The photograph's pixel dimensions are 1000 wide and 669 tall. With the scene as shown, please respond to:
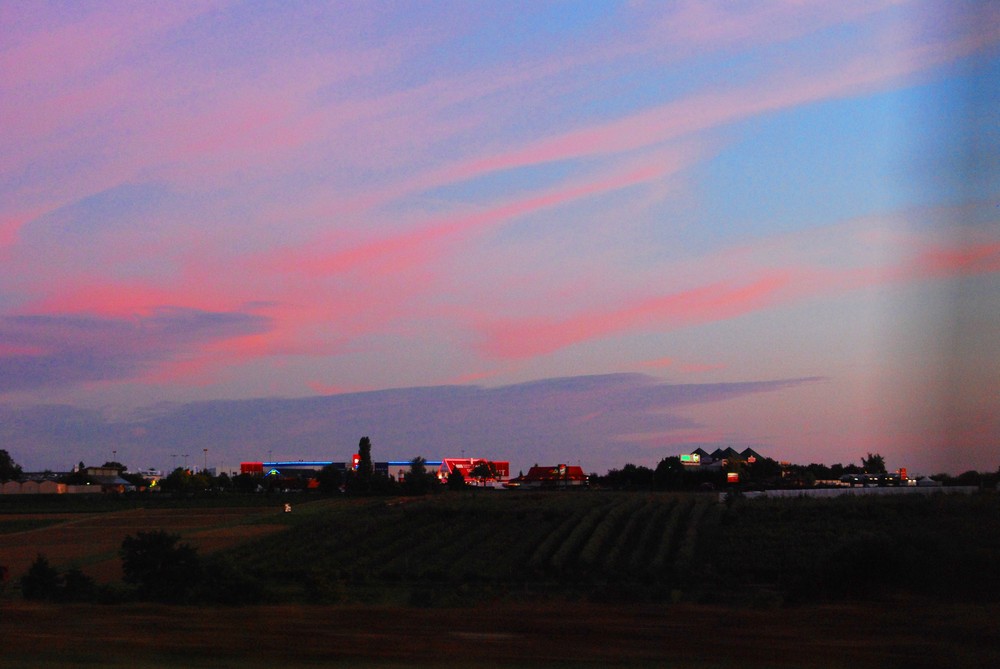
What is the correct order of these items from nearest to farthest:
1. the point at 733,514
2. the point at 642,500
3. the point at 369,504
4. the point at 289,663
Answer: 1. the point at 289,663
2. the point at 733,514
3. the point at 642,500
4. the point at 369,504

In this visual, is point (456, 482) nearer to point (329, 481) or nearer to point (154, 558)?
point (329, 481)

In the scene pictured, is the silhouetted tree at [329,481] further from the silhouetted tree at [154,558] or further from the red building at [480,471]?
the silhouetted tree at [154,558]

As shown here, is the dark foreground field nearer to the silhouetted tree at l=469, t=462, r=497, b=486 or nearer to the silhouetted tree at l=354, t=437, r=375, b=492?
the silhouetted tree at l=354, t=437, r=375, b=492

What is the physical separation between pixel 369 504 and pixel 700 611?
82.9 meters

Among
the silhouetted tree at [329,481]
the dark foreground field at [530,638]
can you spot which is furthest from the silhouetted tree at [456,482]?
the dark foreground field at [530,638]

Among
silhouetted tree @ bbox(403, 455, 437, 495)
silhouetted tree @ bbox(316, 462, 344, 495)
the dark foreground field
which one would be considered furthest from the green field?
silhouetted tree @ bbox(316, 462, 344, 495)

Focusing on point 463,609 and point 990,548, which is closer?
point 990,548

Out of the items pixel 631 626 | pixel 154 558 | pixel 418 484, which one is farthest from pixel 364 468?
pixel 631 626

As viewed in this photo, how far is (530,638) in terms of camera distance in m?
6.35

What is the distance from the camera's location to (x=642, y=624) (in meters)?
6.66

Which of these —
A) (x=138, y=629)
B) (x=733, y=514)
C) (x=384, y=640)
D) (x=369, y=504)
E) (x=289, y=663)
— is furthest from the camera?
(x=369, y=504)

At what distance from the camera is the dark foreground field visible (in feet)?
18.7

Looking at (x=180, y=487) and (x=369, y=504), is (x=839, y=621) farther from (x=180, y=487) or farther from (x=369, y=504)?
(x=180, y=487)

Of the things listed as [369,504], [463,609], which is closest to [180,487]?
[369,504]
